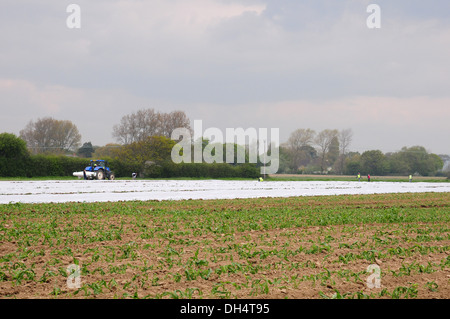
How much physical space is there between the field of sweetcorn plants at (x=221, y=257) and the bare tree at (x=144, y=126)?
61015 mm

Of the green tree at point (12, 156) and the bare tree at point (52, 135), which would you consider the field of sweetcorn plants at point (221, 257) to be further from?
the bare tree at point (52, 135)

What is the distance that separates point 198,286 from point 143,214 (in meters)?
8.26

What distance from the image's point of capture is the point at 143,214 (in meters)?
13.9

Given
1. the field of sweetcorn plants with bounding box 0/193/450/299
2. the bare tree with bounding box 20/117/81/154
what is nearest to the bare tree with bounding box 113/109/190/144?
the bare tree with bounding box 20/117/81/154

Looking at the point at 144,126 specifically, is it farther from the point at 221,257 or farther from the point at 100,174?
the point at 221,257

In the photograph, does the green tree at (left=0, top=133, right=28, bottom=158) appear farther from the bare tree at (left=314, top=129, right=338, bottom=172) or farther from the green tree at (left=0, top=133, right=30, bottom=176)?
the bare tree at (left=314, top=129, right=338, bottom=172)

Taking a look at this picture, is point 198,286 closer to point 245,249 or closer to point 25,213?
point 245,249

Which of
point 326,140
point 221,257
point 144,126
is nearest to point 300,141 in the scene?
point 326,140

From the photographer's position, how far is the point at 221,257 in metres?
7.68

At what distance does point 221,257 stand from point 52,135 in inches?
3186

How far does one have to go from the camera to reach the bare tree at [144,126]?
73.2 metres

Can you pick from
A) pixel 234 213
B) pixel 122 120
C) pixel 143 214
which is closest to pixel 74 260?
pixel 143 214

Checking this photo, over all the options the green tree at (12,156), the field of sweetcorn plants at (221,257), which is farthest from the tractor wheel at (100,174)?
the field of sweetcorn plants at (221,257)

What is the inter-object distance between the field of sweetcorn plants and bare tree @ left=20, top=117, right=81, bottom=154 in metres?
72.6
